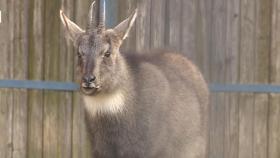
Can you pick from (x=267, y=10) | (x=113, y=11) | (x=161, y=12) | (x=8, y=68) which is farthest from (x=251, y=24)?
(x=8, y=68)

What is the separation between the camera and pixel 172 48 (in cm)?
830

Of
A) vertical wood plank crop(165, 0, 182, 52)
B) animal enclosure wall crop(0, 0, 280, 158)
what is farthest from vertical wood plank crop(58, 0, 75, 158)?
vertical wood plank crop(165, 0, 182, 52)

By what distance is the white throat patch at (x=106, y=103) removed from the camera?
603 centimetres

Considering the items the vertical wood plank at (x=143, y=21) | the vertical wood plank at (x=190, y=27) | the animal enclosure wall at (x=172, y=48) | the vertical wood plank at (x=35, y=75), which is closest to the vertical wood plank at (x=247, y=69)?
the animal enclosure wall at (x=172, y=48)

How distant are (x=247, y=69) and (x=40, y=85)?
238cm

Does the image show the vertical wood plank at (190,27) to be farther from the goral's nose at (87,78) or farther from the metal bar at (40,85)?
the goral's nose at (87,78)

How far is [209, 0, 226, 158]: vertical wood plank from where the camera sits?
826 centimetres

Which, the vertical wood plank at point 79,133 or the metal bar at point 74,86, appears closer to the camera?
the metal bar at point 74,86

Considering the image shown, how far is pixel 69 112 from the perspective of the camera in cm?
855

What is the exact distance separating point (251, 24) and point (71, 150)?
2.51 metres

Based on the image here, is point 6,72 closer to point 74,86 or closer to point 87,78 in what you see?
point 74,86

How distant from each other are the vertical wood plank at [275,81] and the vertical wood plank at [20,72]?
9.26ft

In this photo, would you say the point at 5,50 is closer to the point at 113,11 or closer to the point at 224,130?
the point at 113,11

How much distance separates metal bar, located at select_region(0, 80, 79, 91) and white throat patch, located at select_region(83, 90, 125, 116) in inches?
92.6
